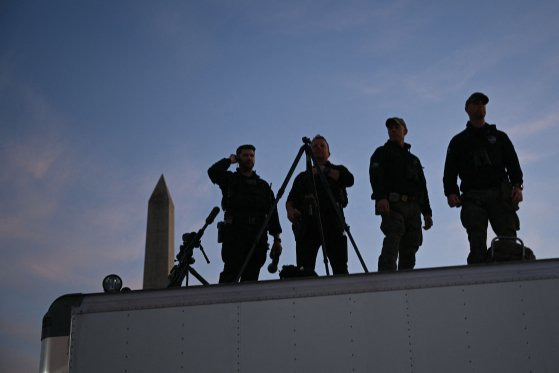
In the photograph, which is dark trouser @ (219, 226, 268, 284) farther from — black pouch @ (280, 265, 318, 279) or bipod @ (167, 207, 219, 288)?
black pouch @ (280, 265, 318, 279)

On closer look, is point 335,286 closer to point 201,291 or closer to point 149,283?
point 201,291

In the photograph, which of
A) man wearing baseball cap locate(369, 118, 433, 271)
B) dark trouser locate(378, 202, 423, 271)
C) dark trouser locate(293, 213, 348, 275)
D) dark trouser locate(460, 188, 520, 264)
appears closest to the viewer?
dark trouser locate(460, 188, 520, 264)

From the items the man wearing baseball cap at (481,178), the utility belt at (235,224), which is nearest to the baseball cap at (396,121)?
the man wearing baseball cap at (481,178)

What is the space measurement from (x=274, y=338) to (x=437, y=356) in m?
0.96

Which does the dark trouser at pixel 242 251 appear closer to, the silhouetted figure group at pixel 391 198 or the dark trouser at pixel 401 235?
the silhouetted figure group at pixel 391 198

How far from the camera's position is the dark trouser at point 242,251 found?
5918mm

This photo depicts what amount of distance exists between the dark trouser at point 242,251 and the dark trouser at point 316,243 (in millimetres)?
373

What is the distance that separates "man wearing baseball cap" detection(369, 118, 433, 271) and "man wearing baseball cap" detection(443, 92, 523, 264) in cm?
30

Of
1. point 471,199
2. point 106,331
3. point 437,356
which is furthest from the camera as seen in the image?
point 471,199

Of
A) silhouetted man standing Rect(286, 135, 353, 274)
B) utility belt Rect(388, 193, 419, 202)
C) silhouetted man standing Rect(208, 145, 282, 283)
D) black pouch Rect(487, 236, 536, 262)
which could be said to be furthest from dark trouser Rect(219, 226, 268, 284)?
black pouch Rect(487, 236, 536, 262)

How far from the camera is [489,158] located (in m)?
5.72

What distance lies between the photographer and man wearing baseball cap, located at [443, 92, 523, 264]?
217 inches

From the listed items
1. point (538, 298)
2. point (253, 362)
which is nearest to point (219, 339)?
point (253, 362)

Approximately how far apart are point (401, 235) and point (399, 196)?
0.41 m
